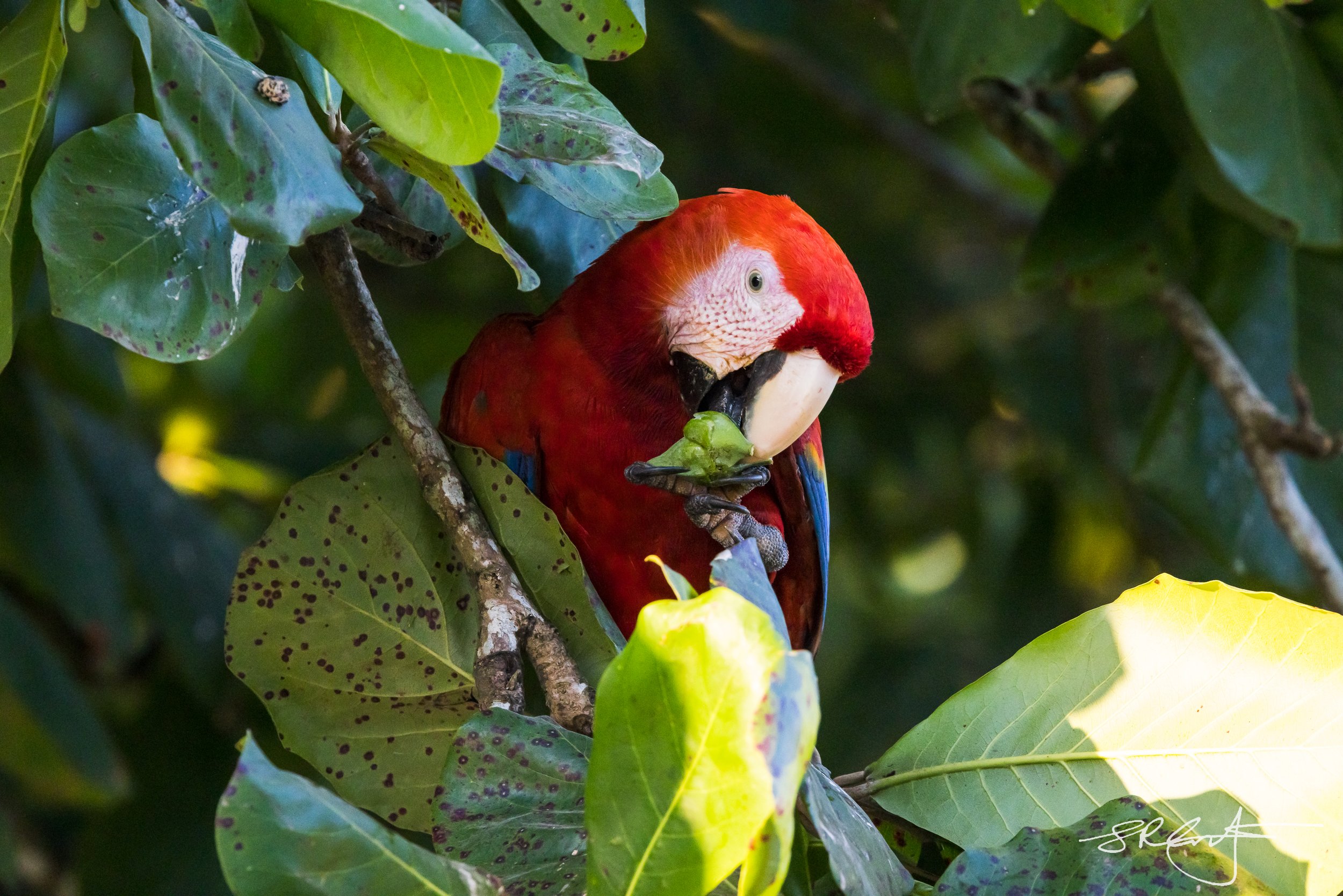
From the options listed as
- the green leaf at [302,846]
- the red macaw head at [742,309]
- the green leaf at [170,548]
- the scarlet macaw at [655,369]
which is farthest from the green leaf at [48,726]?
the green leaf at [302,846]

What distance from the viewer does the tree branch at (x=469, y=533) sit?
34.3 inches

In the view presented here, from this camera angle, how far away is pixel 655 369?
4.36ft

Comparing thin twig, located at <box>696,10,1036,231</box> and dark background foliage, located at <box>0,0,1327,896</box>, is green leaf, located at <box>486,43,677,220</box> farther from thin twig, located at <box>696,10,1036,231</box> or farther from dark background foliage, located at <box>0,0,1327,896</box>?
thin twig, located at <box>696,10,1036,231</box>

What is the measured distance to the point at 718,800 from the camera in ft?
2.01

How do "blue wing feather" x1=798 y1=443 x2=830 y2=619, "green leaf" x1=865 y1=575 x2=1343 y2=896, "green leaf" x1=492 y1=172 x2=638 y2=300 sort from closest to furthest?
"green leaf" x1=865 y1=575 x2=1343 y2=896, "green leaf" x1=492 y1=172 x2=638 y2=300, "blue wing feather" x1=798 y1=443 x2=830 y2=619

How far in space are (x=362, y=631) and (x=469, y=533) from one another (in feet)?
0.40

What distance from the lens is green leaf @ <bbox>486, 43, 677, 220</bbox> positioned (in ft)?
2.77

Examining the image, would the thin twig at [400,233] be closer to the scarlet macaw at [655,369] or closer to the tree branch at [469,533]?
the tree branch at [469,533]

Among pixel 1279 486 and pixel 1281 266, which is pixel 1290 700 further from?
pixel 1281 266

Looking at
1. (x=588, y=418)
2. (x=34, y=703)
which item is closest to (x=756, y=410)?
(x=588, y=418)

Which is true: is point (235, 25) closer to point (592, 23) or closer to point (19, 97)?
point (19, 97)

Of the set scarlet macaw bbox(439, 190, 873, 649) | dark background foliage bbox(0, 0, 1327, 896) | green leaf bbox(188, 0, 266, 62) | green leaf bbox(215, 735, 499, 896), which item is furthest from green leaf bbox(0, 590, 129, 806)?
green leaf bbox(215, 735, 499, 896)

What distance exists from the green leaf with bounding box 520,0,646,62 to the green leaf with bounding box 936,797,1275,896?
0.65m

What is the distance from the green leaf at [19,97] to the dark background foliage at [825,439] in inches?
34.3
